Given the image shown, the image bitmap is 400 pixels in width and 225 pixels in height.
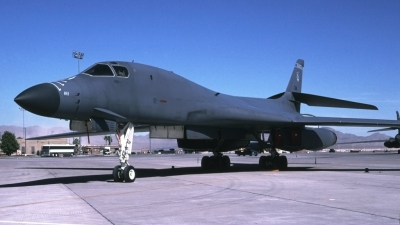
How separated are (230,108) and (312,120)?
389cm

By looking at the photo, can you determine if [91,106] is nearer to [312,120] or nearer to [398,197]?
[398,197]

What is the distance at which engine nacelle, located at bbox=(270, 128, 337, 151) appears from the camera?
20.0 meters

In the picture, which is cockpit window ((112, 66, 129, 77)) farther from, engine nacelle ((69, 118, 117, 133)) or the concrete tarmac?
the concrete tarmac

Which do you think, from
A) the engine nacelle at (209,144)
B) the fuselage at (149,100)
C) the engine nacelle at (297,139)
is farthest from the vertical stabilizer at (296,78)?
the fuselage at (149,100)

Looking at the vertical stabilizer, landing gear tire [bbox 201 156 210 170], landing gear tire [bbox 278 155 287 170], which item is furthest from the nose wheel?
the vertical stabilizer

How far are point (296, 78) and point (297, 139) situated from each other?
6.34 meters

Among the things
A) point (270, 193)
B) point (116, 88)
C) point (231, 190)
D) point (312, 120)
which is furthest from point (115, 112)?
point (312, 120)

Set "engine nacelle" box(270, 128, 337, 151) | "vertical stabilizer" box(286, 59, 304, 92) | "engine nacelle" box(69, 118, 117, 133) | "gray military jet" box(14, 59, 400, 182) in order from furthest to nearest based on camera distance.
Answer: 1. "vertical stabilizer" box(286, 59, 304, 92)
2. "engine nacelle" box(270, 128, 337, 151)
3. "engine nacelle" box(69, 118, 117, 133)
4. "gray military jet" box(14, 59, 400, 182)

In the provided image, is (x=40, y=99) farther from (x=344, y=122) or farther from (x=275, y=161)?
(x=344, y=122)

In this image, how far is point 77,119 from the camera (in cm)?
1313

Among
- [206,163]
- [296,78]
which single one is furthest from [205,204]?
[296,78]

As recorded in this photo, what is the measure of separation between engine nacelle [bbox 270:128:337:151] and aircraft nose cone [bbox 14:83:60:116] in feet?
36.7

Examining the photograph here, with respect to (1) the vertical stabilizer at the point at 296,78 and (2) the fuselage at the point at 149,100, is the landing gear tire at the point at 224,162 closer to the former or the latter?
(2) the fuselage at the point at 149,100

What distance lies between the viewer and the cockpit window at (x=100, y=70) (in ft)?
43.8
